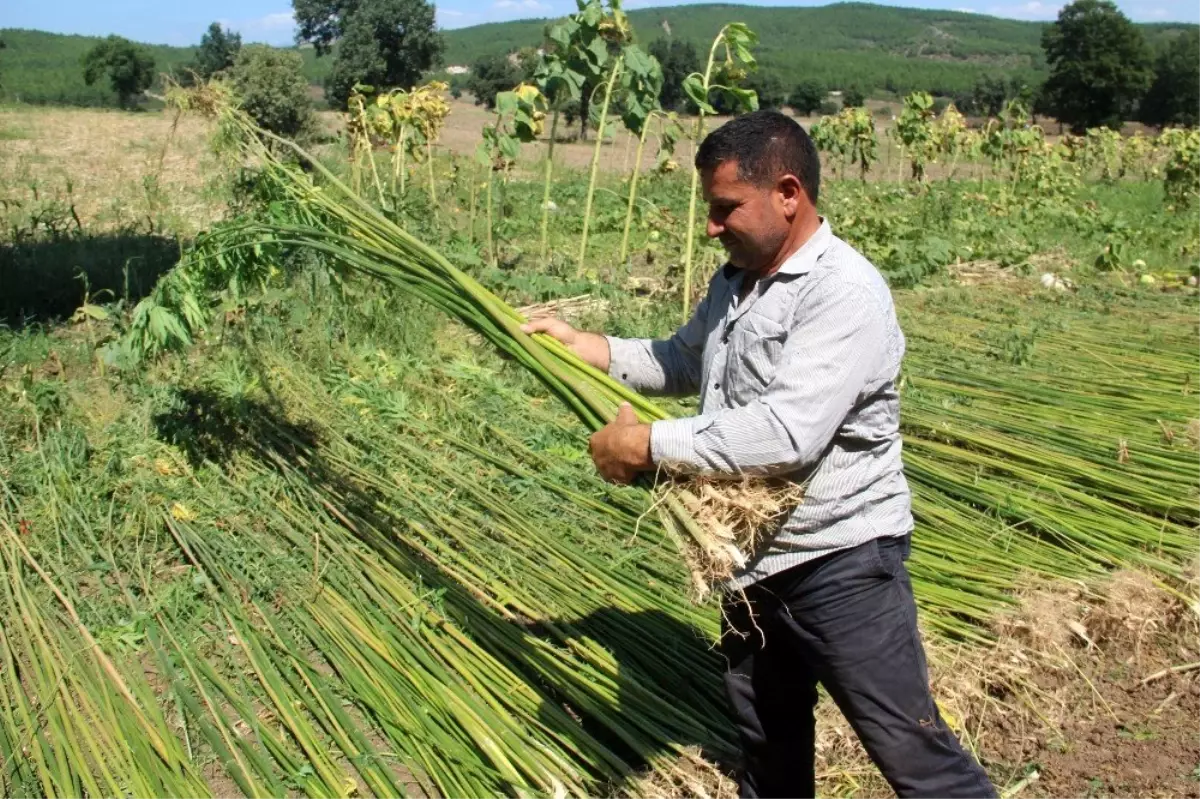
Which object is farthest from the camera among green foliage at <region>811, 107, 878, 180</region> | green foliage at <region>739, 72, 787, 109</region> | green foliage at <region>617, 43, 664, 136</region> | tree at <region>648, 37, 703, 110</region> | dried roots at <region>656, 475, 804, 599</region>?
green foliage at <region>739, 72, 787, 109</region>

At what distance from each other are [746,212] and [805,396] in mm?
380

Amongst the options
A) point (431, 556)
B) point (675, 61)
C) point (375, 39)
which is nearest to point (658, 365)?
point (431, 556)

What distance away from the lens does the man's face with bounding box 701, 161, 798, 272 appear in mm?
1974

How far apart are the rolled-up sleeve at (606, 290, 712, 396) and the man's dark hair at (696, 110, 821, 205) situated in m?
0.63

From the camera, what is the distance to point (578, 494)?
160 inches

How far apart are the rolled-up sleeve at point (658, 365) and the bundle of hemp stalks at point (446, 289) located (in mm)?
59

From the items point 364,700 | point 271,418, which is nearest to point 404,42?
point 271,418

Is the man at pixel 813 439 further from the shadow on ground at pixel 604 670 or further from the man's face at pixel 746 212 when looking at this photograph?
the shadow on ground at pixel 604 670

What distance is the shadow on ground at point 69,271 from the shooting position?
6566 mm

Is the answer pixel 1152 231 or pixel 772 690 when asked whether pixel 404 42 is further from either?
pixel 772 690

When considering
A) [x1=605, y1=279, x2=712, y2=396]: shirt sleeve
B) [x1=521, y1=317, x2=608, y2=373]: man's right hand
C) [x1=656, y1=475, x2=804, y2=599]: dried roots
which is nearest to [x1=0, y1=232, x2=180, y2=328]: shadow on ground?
[x1=521, y1=317, x2=608, y2=373]: man's right hand

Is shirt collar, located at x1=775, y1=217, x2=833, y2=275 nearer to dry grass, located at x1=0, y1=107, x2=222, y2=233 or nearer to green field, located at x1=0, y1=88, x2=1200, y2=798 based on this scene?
green field, located at x1=0, y1=88, x2=1200, y2=798

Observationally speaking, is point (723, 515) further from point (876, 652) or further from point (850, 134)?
point (850, 134)

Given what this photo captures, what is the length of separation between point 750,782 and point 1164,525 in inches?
91.0
